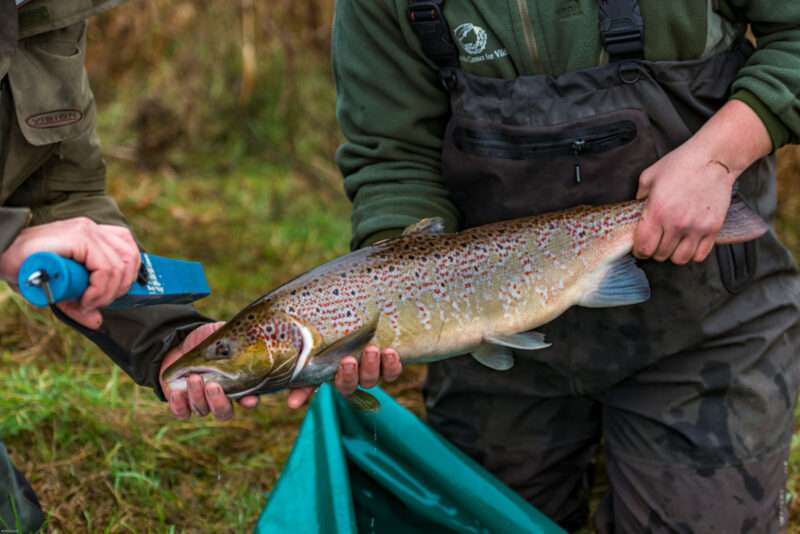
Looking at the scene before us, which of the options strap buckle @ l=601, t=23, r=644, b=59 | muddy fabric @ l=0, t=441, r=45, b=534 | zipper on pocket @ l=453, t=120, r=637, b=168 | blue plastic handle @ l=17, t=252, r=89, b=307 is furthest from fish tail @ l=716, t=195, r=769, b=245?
muddy fabric @ l=0, t=441, r=45, b=534

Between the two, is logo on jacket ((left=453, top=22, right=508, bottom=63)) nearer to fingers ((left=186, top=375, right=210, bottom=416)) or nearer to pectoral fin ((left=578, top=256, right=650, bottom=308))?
pectoral fin ((left=578, top=256, right=650, bottom=308))

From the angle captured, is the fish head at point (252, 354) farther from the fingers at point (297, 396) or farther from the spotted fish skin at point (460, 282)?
the fingers at point (297, 396)

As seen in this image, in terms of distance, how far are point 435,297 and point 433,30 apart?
686mm

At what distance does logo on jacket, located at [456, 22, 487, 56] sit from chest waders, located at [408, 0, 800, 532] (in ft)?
0.13

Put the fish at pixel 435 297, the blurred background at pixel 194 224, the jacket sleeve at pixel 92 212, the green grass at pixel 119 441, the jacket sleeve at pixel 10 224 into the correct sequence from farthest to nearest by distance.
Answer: the blurred background at pixel 194 224 < the green grass at pixel 119 441 < the jacket sleeve at pixel 92 212 < the jacket sleeve at pixel 10 224 < the fish at pixel 435 297

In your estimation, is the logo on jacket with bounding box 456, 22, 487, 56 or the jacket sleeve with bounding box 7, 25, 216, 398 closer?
the logo on jacket with bounding box 456, 22, 487, 56

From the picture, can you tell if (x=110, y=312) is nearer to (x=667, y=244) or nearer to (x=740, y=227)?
(x=667, y=244)

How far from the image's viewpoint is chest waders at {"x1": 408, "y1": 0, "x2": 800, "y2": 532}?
241cm

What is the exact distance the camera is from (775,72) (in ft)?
7.79

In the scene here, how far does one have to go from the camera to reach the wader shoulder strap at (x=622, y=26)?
2.38 m

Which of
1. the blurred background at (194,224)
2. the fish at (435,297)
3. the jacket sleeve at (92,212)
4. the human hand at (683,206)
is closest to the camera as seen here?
the fish at (435,297)

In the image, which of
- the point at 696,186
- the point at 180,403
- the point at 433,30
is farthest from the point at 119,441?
the point at 696,186

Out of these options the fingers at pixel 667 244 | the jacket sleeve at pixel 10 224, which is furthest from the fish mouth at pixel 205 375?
the fingers at pixel 667 244

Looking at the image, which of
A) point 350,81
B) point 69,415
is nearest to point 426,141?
point 350,81
